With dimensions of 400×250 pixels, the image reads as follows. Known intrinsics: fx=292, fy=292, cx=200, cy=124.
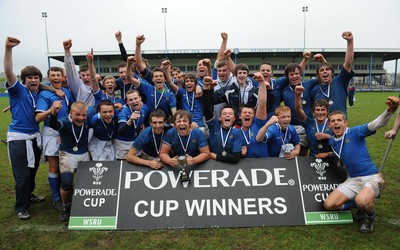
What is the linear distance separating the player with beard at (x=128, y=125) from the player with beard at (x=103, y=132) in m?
0.09

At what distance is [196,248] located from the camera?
3.08 m

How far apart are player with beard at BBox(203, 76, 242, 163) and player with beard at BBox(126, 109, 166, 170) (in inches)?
27.5

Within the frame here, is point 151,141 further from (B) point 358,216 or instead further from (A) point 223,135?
(B) point 358,216

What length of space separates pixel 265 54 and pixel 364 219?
50.4m

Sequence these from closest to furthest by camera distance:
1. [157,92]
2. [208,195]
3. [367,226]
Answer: [367,226] → [208,195] → [157,92]

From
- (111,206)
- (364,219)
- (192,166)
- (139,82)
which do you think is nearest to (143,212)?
(111,206)

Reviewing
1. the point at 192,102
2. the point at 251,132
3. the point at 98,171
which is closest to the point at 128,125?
the point at 98,171

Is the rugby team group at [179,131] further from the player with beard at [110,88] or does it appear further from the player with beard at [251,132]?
the player with beard at [110,88]

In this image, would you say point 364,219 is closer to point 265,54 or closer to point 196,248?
point 196,248

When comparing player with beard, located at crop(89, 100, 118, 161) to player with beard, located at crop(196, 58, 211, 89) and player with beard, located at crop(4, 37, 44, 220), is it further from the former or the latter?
player with beard, located at crop(196, 58, 211, 89)

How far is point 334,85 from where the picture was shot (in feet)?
14.9

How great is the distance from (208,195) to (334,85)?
262cm

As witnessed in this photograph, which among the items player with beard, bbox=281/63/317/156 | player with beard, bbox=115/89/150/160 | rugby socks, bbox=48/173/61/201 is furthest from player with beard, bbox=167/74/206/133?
rugby socks, bbox=48/173/61/201

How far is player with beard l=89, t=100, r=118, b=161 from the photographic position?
407cm
